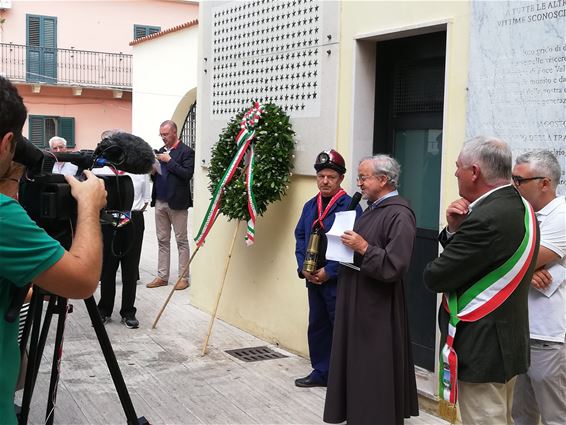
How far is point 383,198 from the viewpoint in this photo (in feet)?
14.0

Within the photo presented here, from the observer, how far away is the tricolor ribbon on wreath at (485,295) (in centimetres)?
299

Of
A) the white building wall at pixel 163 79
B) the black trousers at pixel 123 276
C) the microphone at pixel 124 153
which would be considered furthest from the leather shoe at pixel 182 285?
the white building wall at pixel 163 79

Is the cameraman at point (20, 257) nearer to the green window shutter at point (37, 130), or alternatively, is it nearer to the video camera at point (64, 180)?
the video camera at point (64, 180)

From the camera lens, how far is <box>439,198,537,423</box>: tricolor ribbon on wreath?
299 centimetres

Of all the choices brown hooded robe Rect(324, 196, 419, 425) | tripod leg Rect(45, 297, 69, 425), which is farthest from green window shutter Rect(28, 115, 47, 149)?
tripod leg Rect(45, 297, 69, 425)

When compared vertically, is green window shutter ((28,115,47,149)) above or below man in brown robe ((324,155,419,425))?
above

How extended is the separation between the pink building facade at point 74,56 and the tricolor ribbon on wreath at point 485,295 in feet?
73.3

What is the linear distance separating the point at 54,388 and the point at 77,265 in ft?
4.15

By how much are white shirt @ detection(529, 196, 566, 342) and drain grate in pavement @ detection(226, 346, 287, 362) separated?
286cm

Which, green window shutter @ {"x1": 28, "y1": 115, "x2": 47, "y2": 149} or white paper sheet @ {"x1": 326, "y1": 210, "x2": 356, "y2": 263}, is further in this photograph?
green window shutter @ {"x1": 28, "y1": 115, "x2": 47, "y2": 149}

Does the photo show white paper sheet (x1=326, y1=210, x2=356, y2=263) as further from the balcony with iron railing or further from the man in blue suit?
the balcony with iron railing

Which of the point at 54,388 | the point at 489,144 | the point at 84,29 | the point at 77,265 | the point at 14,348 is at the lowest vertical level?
the point at 54,388

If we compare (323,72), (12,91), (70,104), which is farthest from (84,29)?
(12,91)

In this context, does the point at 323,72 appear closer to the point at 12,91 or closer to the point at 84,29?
the point at 12,91
